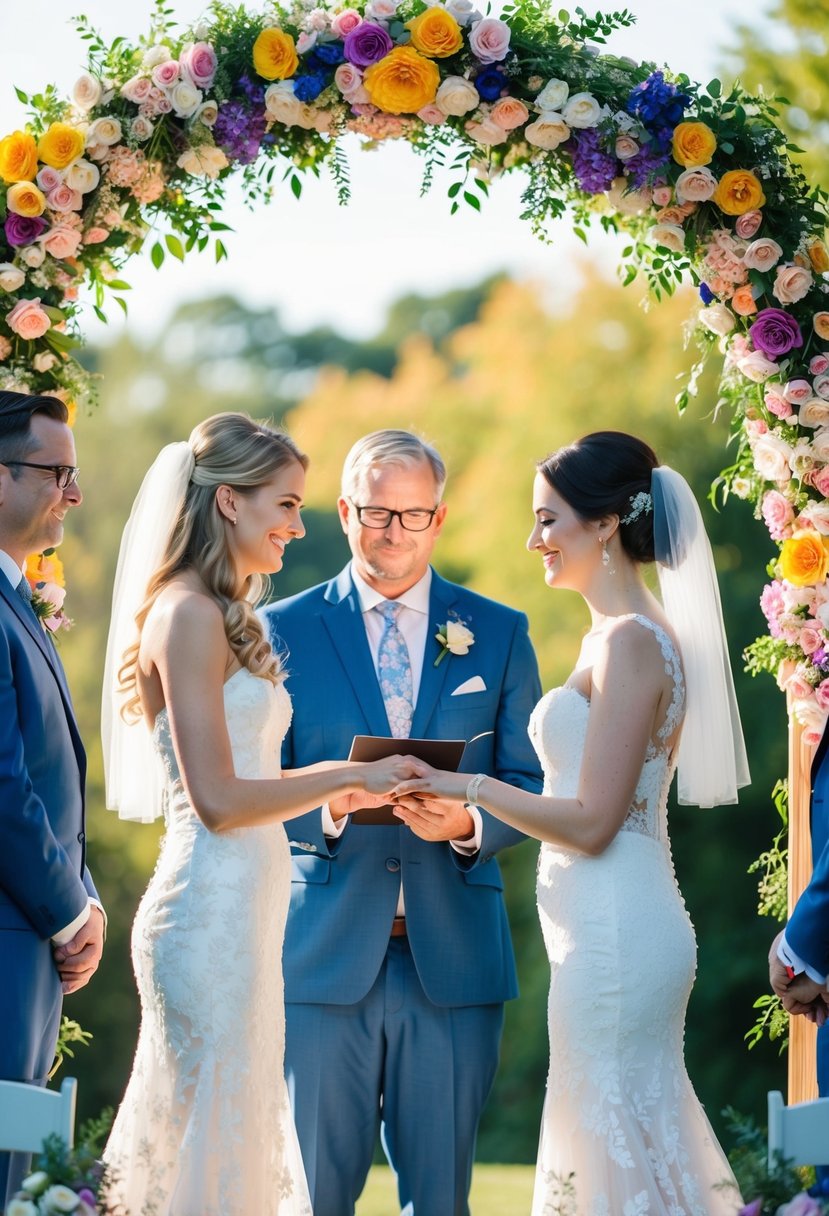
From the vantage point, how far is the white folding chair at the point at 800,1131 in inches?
122

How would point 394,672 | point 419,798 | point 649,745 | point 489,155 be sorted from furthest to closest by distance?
point 489,155 → point 394,672 → point 419,798 → point 649,745

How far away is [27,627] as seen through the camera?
4410 millimetres

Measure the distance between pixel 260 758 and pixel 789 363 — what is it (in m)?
2.27

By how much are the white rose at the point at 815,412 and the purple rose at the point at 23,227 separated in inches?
105

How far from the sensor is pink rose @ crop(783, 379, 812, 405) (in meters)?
5.10

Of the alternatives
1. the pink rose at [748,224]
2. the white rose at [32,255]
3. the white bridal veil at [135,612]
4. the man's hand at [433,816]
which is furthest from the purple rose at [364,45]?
the man's hand at [433,816]

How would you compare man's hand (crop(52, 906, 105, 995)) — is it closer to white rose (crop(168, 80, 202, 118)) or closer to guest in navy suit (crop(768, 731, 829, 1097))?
guest in navy suit (crop(768, 731, 829, 1097))

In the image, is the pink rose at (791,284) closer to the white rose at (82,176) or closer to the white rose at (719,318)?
the white rose at (719,318)

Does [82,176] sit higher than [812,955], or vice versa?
[82,176]

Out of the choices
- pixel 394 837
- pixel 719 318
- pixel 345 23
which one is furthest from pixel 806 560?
pixel 345 23

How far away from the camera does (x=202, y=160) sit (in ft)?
17.5

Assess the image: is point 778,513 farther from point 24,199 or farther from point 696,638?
point 24,199

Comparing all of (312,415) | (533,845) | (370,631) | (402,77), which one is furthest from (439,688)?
(312,415)

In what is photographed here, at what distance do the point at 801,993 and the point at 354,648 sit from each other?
1832 millimetres
